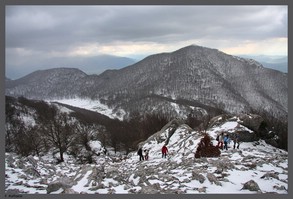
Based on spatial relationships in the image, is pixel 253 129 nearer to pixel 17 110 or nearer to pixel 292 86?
pixel 292 86

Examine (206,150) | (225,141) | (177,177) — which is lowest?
(177,177)

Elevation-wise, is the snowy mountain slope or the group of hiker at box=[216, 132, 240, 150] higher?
the group of hiker at box=[216, 132, 240, 150]

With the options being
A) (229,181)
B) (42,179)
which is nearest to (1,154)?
(42,179)

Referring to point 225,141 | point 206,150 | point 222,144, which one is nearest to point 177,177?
point 206,150

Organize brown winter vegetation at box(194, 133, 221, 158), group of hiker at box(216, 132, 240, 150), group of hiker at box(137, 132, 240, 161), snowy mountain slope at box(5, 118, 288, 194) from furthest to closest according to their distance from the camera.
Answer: group of hiker at box(137, 132, 240, 161), group of hiker at box(216, 132, 240, 150), brown winter vegetation at box(194, 133, 221, 158), snowy mountain slope at box(5, 118, 288, 194)

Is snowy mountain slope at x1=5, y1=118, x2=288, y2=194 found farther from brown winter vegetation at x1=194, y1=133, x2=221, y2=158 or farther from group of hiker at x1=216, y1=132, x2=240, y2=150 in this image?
group of hiker at x1=216, y1=132, x2=240, y2=150

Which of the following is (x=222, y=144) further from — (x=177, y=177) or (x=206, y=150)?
(x=177, y=177)

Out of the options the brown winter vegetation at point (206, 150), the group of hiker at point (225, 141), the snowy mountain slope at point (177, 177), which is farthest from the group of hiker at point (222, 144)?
the brown winter vegetation at point (206, 150)

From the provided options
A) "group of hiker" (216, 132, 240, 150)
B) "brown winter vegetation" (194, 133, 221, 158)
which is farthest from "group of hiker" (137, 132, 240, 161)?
"brown winter vegetation" (194, 133, 221, 158)

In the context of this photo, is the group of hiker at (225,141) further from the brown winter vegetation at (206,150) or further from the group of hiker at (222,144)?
the brown winter vegetation at (206,150)

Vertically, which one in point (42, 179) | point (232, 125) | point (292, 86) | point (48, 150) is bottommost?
point (48, 150)

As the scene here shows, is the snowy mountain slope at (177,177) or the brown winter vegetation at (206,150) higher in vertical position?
the brown winter vegetation at (206,150)

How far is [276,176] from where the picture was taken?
2092 cm

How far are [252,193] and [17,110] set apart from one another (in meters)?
172
